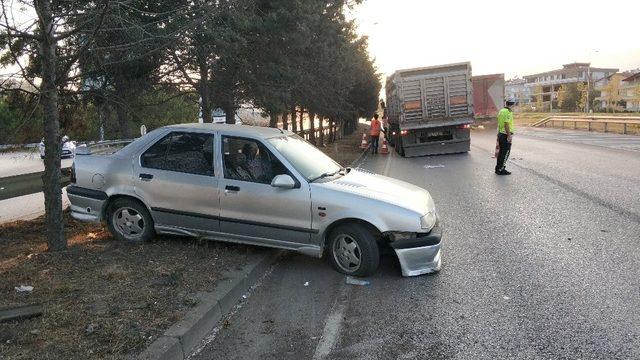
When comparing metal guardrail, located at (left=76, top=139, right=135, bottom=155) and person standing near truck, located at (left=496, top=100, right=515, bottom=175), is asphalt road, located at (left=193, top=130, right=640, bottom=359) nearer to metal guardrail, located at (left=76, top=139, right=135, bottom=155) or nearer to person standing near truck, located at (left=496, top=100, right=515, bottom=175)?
metal guardrail, located at (left=76, top=139, right=135, bottom=155)

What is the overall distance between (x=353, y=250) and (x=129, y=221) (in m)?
2.91

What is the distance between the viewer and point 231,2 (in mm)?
7934

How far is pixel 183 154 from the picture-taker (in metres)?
6.63

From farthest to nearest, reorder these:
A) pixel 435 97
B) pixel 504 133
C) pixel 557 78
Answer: pixel 557 78 → pixel 435 97 → pixel 504 133

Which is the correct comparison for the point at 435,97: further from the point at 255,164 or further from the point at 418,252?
the point at 418,252

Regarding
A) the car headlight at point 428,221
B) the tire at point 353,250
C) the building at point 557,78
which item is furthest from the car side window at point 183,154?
the building at point 557,78

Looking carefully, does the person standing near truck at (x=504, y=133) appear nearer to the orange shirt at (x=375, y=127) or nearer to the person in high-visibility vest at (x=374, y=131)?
the person in high-visibility vest at (x=374, y=131)

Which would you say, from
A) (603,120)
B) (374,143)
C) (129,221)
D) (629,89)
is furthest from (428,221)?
(629,89)

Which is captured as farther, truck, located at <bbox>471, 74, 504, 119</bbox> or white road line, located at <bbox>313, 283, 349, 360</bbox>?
truck, located at <bbox>471, 74, 504, 119</bbox>

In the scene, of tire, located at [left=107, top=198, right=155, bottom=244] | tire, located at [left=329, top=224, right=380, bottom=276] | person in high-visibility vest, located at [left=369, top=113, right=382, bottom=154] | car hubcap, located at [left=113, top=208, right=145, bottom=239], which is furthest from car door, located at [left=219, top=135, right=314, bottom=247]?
person in high-visibility vest, located at [left=369, top=113, right=382, bottom=154]

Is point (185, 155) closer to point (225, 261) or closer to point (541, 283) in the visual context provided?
point (225, 261)

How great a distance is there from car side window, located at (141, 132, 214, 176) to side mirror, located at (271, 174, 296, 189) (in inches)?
36.9

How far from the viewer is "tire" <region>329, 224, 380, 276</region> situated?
18.6 feet

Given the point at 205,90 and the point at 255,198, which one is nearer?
the point at 255,198
